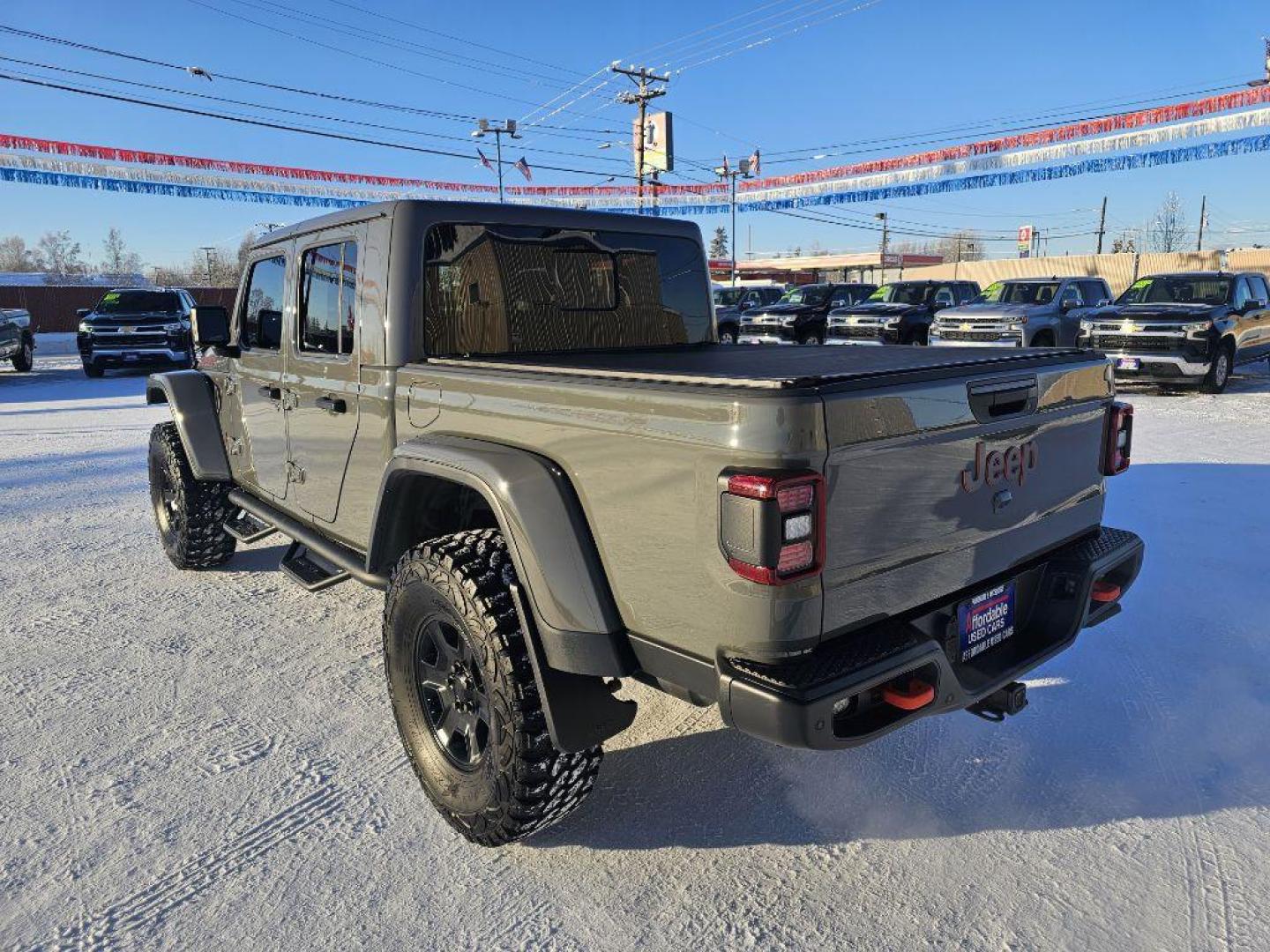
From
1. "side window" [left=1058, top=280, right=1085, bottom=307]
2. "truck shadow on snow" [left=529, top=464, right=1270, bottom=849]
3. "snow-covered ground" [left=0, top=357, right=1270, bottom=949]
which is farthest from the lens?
"side window" [left=1058, top=280, right=1085, bottom=307]

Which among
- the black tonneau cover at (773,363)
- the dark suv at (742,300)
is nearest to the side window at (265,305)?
the black tonneau cover at (773,363)

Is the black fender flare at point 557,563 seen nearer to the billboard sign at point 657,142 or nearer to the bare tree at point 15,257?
the billboard sign at point 657,142

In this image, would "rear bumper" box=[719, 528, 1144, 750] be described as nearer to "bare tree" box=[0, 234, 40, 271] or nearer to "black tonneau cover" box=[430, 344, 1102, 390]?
"black tonneau cover" box=[430, 344, 1102, 390]

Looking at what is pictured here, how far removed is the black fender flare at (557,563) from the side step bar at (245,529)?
228 cm

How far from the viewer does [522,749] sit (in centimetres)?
232

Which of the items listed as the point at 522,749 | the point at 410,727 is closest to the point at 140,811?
the point at 410,727

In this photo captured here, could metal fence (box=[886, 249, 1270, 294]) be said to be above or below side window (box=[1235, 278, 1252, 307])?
above

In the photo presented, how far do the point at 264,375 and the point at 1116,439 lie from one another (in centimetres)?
358

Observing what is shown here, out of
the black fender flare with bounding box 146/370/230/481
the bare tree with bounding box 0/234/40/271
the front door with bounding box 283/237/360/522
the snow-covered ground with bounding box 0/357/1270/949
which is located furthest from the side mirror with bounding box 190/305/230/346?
the bare tree with bounding box 0/234/40/271

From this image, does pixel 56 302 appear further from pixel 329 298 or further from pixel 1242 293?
pixel 1242 293

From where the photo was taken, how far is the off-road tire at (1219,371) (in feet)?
40.8

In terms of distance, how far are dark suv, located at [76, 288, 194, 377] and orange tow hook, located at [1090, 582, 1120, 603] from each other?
16888 millimetres

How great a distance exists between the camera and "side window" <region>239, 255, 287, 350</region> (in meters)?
3.94

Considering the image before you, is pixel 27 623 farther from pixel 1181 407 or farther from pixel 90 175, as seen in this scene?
pixel 90 175
